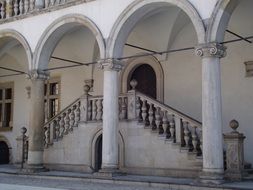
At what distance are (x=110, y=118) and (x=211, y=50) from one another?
302cm

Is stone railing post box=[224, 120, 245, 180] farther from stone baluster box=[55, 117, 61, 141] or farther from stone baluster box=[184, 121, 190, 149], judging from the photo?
stone baluster box=[55, 117, 61, 141]

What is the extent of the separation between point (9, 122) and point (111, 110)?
8.16m

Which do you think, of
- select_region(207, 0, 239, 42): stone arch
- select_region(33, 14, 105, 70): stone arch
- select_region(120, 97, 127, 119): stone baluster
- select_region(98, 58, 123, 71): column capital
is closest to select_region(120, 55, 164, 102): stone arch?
select_region(120, 97, 127, 119): stone baluster

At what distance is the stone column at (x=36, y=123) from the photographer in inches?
462

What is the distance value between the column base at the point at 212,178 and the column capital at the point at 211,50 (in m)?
2.38

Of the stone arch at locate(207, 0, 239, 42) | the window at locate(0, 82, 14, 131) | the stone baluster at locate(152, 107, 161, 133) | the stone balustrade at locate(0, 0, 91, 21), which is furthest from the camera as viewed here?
the window at locate(0, 82, 14, 131)

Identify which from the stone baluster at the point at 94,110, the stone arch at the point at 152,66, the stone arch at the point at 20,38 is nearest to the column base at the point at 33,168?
the stone baluster at the point at 94,110

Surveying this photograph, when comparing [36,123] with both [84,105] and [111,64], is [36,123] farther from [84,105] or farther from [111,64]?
[111,64]

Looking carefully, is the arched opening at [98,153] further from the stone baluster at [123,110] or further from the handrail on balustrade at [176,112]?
the handrail on balustrade at [176,112]

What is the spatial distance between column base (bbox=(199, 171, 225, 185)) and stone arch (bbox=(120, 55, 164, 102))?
4572 mm

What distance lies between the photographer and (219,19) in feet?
28.1

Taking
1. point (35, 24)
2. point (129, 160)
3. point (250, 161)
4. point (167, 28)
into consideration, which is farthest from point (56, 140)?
point (250, 161)

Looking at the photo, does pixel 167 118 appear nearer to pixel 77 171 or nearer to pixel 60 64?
pixel 77 171

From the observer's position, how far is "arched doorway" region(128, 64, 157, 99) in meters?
13.2
